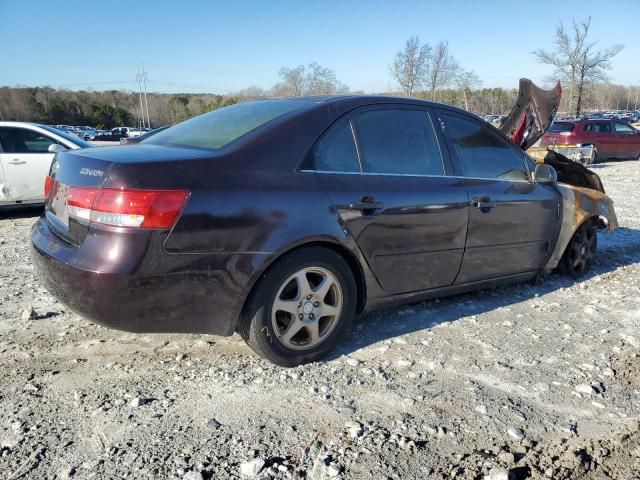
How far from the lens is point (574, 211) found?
4.88 meters

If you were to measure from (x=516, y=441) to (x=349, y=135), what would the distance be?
196cm

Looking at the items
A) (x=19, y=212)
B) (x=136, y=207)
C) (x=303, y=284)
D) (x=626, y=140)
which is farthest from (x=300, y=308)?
(x=626, y=140)

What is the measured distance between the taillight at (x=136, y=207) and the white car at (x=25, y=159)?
227 inches

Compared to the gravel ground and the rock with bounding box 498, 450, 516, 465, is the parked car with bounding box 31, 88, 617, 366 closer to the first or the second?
the gravel ground

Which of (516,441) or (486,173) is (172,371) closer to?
(516,441)

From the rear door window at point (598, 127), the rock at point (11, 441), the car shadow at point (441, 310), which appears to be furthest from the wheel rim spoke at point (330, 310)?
the rear door window at point (598, 127)

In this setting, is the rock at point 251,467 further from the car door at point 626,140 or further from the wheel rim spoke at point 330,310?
the car door at point 626,140

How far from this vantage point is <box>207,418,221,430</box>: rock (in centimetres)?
253

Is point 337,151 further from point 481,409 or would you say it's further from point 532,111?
point 532,111

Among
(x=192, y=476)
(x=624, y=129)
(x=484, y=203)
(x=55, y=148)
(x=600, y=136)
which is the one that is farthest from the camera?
(x=624, y=129)

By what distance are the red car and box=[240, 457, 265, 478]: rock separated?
17353mm

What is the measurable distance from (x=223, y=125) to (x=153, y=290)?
49.9 inches

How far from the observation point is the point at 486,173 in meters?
4.09

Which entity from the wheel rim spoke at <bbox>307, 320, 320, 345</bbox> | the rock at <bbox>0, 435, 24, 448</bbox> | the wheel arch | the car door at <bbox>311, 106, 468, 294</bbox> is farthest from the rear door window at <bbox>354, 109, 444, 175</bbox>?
the rock at <bbox>0, 435, 24, 448</bbox>
